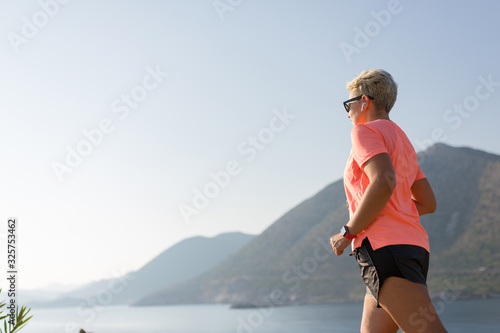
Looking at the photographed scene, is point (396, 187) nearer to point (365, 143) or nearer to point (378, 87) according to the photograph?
point (365, 143)

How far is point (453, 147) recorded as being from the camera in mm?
135500

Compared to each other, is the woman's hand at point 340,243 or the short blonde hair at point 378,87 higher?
the short blonde hair at point 378,87

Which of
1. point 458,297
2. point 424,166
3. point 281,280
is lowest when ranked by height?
point 458,297

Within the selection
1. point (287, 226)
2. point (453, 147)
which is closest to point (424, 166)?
point (453, 147)

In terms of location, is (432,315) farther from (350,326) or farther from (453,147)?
(453,147)

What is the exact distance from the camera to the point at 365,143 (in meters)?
1.66

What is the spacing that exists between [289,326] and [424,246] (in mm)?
83728

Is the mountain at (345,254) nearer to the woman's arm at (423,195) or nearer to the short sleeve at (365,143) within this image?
the woman's arm at (423,195)

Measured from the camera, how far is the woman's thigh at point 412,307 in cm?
152

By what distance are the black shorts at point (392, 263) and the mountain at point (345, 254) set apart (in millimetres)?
100130

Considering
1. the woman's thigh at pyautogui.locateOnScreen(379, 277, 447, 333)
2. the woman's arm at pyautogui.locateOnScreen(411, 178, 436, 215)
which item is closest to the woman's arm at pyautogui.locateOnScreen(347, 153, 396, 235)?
the woman's thigh at pyautogui.locateOnScreen(379, 277, 447, 333)

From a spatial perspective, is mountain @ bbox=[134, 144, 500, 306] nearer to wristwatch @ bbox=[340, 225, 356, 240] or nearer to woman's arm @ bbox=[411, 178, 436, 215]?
woman's arm @ bbox=[411, 178, 436, 215]

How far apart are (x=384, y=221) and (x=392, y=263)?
143 mm

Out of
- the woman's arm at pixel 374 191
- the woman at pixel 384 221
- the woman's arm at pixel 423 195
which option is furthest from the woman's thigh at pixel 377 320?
the woman's arm at pixel 423 195
